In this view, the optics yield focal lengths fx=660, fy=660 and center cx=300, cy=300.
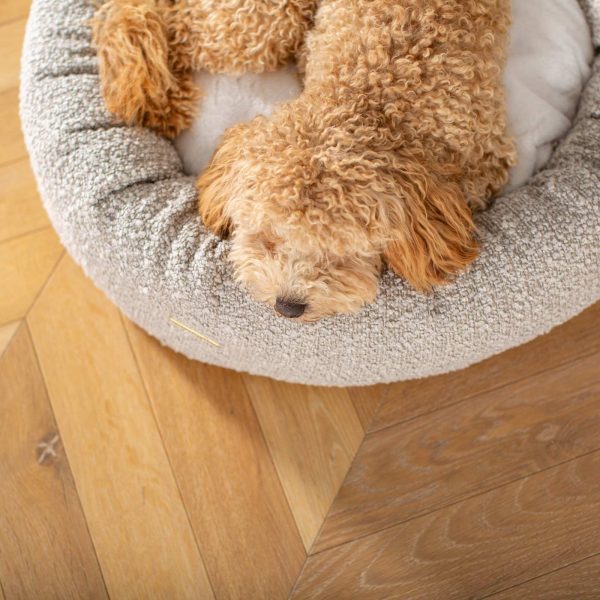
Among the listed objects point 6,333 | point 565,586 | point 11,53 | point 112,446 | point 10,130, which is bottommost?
point 565,586

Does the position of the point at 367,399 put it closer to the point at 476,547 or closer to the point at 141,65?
the point at 476,547

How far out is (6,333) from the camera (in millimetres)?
1406

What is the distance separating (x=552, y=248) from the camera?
1.07m

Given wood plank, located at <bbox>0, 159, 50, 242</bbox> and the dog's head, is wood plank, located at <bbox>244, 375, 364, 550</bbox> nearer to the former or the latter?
the dog's head

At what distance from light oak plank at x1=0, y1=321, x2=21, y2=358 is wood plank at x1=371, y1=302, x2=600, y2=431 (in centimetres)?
78

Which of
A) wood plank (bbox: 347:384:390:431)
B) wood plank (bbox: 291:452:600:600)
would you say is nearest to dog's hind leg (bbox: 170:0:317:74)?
wood plank (bbox: 347:384:390:431)

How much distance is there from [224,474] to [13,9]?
48.3 inches

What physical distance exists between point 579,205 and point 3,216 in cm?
120

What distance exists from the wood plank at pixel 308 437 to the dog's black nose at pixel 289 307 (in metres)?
0.39

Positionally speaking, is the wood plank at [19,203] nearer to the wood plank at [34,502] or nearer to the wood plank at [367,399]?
the wood plank at [34,502]

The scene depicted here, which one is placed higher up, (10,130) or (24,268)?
(10,130)

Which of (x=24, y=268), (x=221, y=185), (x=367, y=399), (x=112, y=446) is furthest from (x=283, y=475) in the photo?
(x=24, y=268)

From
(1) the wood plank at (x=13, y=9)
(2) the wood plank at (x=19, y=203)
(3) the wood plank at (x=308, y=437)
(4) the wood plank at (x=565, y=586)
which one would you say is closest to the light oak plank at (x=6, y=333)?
(2) the wood plank at (x=19, y=203)

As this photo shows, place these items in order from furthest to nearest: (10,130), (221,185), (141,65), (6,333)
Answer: (10,130) < (6,333) < (141,65) < (221,185)
